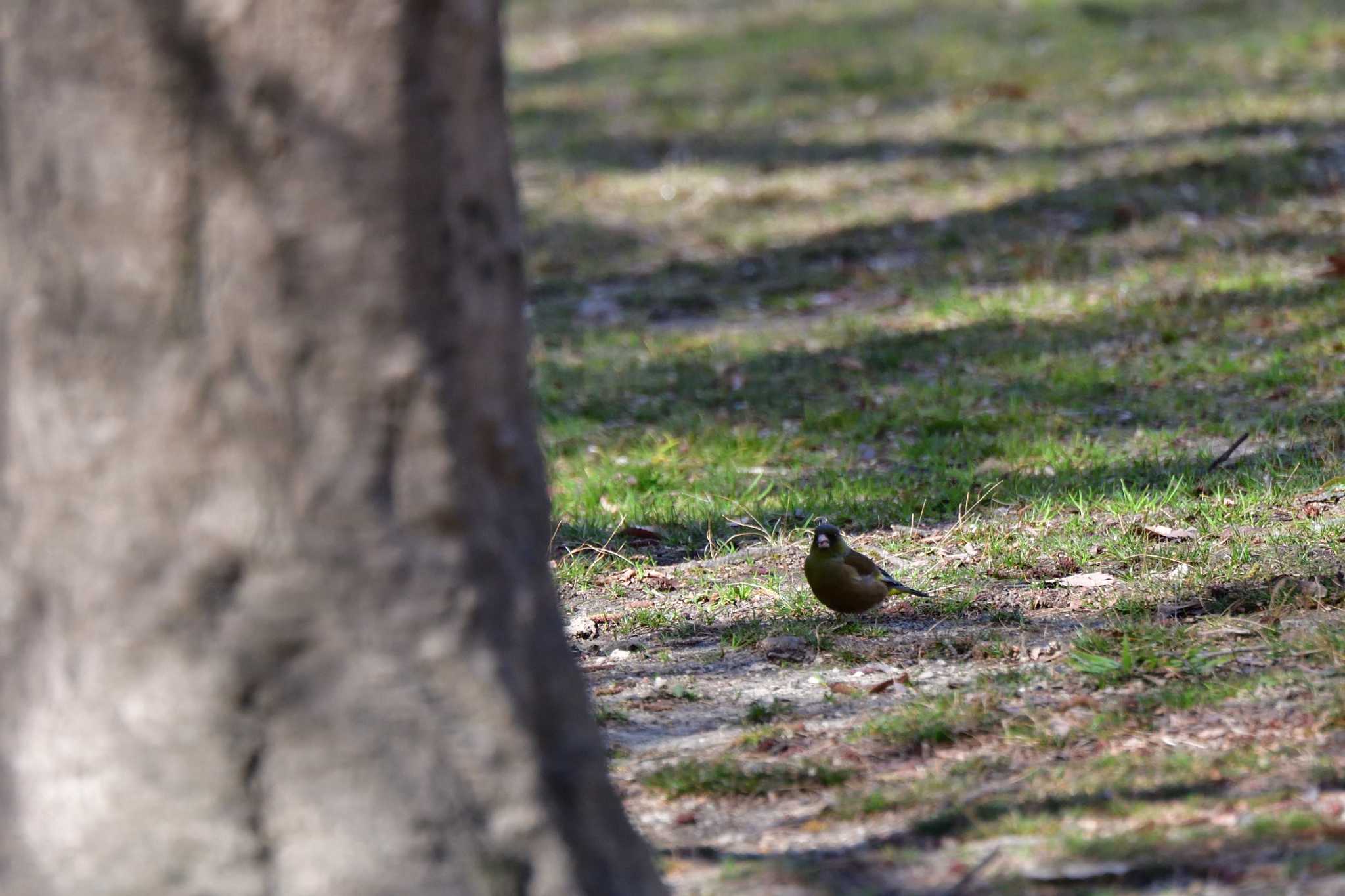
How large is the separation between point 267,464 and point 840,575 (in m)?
2.39

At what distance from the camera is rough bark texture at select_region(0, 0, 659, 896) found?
2.54 meters

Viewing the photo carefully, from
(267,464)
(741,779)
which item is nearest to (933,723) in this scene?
(741,779)

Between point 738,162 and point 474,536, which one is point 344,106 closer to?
point 474,536

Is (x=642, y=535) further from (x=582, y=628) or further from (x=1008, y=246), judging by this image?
(x=1008, y=246)

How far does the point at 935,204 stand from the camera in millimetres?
10562

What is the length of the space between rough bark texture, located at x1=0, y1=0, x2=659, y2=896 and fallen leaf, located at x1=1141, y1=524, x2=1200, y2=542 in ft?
9.37

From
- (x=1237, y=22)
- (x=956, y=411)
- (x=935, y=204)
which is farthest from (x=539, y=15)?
Result: (x=956, y=411)

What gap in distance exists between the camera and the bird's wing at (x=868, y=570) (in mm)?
4684

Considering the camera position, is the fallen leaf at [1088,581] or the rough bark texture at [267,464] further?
the fallen leaf at [1088,581]

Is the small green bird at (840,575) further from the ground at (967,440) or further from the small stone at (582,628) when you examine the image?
the small stone at (582,628)

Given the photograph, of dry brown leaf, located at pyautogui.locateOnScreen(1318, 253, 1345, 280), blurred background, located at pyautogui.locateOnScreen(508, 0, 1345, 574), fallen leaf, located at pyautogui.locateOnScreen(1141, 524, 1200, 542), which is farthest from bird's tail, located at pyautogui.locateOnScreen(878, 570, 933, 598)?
dry brown leaf, located at pyautogui.locateOnScreen(1318, 253, 1345, 280)

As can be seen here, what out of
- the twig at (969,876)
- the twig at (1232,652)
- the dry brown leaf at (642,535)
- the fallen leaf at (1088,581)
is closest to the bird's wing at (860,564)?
the fallen leaf at (1088,581)

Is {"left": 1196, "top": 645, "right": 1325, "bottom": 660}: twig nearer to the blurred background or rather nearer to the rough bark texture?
the blurred background

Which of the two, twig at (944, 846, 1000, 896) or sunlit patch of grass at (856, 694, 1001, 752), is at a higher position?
twig at (944, 846, 1000, 896)
